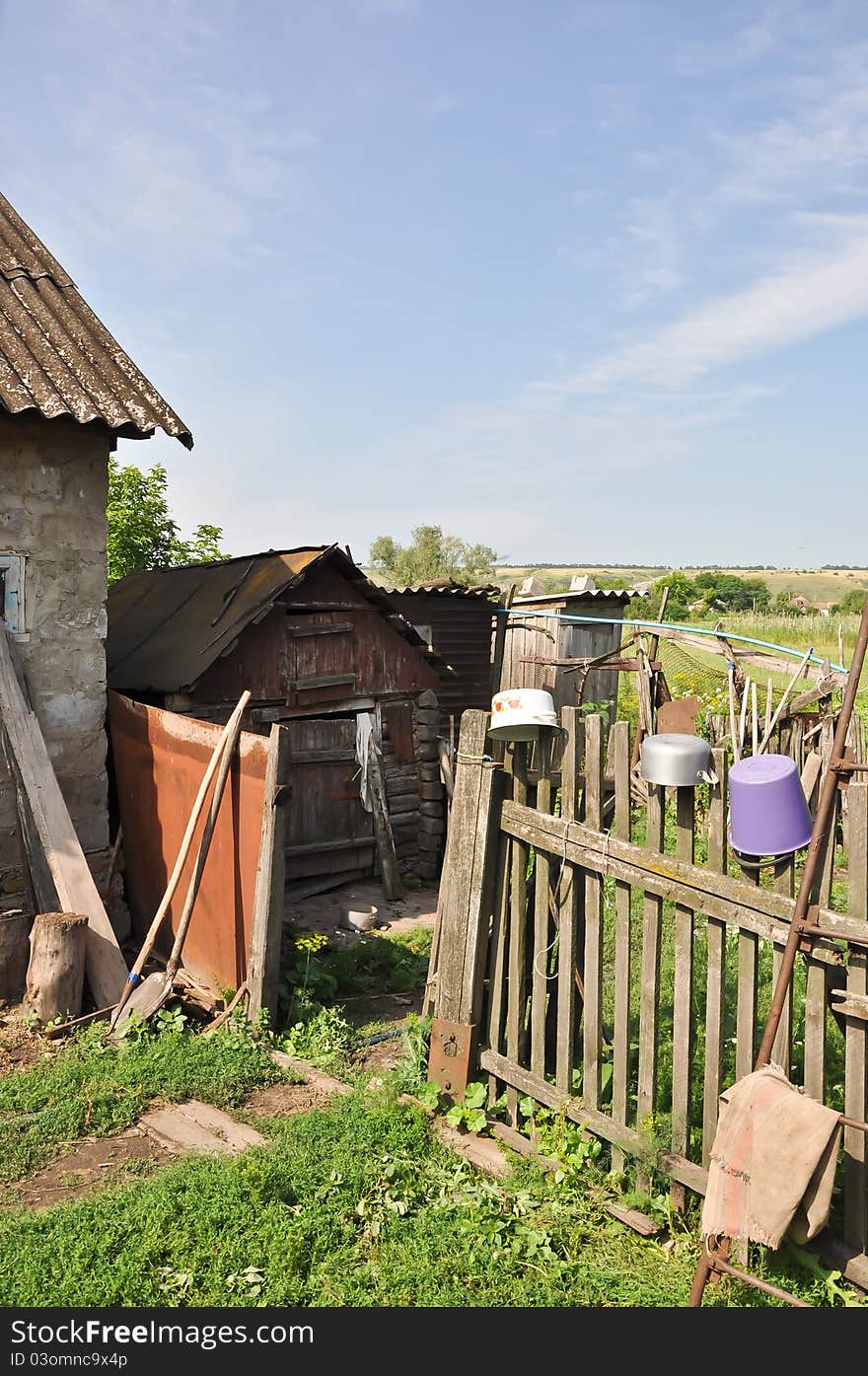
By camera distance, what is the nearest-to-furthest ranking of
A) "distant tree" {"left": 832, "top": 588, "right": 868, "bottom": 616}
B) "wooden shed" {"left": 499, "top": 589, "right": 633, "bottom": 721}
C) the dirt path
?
the dirt path < "wooden shed" {"left": 499, "top": 589, "right": 633, "bottom": 721} < "distant tree" {"left": 832, "top": 588, "right": 868, "bottom": 616}

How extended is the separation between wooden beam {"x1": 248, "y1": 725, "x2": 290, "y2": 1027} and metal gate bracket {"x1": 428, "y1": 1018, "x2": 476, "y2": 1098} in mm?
1538

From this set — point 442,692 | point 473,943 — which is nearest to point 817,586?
point 442,692

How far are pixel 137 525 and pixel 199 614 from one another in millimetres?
8413

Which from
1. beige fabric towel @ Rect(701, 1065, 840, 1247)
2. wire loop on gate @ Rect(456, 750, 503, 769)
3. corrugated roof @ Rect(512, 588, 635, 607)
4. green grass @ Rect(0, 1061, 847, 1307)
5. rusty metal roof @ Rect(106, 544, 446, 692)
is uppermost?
corrugated roof @ Rect(512, 588, 635, 607)

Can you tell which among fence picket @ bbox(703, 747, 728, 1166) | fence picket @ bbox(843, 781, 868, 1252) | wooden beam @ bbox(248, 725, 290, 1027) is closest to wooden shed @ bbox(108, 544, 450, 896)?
wooden beam @ bbox(248, 725, 290, 1027)

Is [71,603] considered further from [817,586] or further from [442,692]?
[817,586]

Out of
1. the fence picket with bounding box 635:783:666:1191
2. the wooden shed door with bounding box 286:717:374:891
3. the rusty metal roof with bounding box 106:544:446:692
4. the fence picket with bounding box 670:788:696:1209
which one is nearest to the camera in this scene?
the fence picket with bounding box 670:788:696:1209

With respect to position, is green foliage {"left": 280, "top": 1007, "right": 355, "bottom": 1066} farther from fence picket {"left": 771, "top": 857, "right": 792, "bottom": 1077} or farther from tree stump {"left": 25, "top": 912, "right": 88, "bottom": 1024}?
fence picket {"left": 771, "top": 857, "right": 792, "bottom": 1077}

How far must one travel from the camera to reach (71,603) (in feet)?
22.7

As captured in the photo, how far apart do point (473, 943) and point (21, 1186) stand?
2374mm

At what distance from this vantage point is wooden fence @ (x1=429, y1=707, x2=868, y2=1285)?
321 cm

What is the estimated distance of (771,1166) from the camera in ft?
9.99

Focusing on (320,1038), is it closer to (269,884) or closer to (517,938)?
(269,884)

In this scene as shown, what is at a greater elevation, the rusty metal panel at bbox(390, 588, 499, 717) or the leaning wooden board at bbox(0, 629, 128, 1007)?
the rusty metal panel at bbox(390, 588, 499, 717)
